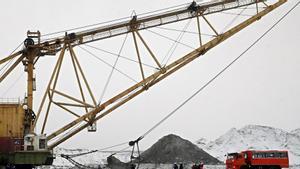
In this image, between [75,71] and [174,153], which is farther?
[174,153]

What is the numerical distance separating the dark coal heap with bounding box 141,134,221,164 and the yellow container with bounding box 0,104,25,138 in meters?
53.3

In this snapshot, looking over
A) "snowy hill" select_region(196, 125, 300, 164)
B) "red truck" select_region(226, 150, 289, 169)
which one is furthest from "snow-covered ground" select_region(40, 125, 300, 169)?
"red truck" select_region(226, 150, 289, 169)

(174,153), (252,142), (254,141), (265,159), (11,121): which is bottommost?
(265,159)

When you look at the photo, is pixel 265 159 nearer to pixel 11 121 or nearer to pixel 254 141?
pixel 11 121

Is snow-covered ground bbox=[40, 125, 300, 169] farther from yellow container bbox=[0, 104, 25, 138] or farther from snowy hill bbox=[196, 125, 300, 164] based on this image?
yellow container bbox=[0, 104, 25, 138]

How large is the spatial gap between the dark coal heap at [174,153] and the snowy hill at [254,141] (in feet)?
82.3

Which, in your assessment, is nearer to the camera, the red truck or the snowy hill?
the red truck

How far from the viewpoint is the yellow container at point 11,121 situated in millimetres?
23742

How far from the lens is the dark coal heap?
77.4 m

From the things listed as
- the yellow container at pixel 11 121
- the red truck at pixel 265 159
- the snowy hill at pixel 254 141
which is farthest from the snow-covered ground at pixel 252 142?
the yellow container at pixel 11 121

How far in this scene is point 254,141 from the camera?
4702 inches

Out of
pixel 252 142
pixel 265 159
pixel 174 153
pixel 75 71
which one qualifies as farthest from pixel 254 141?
pixel 75 71

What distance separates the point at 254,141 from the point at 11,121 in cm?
10394

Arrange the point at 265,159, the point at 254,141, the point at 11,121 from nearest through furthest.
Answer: the point at 11,121
the point at 265,159
the point at 254,141
